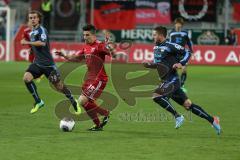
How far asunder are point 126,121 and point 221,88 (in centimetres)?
973

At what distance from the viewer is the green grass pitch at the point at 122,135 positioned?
10884 mm

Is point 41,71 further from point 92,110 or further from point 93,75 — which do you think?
point 92,110

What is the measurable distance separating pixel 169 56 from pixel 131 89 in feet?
33.0

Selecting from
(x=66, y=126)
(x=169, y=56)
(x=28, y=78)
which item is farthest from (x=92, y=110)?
(x=28, y=78)

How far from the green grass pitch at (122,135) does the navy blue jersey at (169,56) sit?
113cm

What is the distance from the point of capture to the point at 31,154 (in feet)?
35.3

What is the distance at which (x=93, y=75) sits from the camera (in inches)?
544

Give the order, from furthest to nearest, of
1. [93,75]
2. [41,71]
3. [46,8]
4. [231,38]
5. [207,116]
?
[46,8] → [231,38] → [41,71] → [93,75] → [207,116]

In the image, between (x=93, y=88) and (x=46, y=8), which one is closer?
(x=93, y=88)

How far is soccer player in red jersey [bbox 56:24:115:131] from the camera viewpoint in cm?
1366

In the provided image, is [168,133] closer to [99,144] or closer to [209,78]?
[99,144]

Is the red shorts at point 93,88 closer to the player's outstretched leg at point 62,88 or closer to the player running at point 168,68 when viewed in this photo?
the player running at point 168,68

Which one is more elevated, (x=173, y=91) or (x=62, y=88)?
(x=173, y=91)

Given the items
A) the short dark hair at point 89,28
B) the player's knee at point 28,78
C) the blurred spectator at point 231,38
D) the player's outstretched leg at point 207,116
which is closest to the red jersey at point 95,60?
the short dark hair at point 89,28
